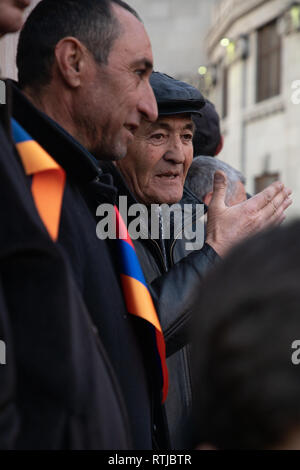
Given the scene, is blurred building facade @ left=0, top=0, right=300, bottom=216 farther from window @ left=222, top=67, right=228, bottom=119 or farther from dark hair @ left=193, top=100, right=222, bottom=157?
dark hair @ left=193, top=100, right=222, bottom=157

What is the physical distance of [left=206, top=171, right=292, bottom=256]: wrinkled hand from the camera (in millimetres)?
1769

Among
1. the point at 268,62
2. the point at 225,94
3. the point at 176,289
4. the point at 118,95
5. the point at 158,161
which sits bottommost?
the point at 176,289

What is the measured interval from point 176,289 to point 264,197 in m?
0.43

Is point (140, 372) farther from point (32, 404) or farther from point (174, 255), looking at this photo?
point (174, 255)

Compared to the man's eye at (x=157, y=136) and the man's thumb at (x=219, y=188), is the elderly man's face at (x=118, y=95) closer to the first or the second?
the man's thumb at (x=219, y=188)

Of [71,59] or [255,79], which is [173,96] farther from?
[255,79]

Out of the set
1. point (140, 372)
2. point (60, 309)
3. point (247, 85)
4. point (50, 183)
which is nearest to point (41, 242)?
point (60, 309)

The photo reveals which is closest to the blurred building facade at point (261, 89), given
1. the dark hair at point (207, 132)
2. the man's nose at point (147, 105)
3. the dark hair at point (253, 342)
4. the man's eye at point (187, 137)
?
the dark hair at point (207, 132)

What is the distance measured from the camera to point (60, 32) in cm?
162

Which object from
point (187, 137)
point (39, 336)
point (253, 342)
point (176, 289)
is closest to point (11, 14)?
point (39, 336)

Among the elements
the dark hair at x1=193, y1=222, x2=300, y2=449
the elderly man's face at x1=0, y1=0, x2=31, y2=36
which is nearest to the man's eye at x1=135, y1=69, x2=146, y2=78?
the elderly man's face at x1=0, y1=0, x2=31, y2=36

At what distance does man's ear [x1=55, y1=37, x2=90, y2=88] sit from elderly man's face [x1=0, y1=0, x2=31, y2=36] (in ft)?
0.90

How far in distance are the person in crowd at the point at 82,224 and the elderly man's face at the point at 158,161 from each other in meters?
0.68

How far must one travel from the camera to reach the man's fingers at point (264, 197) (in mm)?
1863
